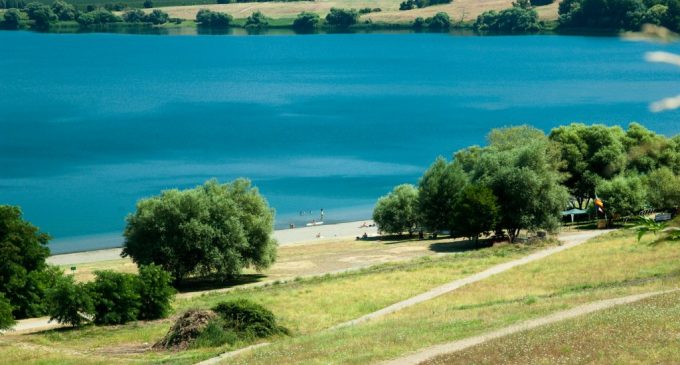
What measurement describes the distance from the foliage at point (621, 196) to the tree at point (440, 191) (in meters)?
9.93

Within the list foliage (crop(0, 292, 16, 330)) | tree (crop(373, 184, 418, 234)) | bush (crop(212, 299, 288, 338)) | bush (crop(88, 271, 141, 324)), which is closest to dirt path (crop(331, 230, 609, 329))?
bush (crop(212, 299, 288, 338))

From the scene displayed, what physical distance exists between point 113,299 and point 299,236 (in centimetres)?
4502

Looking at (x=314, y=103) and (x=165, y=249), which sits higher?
(x=314, y=103)

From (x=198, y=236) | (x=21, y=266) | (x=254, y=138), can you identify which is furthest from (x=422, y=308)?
(x=254, y=138)

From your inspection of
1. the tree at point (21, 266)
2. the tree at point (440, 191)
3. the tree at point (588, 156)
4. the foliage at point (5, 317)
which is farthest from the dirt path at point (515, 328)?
the tree at point (588, 156)

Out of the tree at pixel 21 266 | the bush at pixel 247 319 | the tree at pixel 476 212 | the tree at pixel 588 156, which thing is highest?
the tree at pixel 588 156

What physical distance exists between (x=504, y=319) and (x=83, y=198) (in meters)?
84.4

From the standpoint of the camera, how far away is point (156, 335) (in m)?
37.9

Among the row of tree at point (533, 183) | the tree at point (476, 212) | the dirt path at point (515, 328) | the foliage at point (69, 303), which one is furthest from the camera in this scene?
the row of tree at point (533, 183)

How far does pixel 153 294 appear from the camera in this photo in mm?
43406

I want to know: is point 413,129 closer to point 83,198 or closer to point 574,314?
point 83,198

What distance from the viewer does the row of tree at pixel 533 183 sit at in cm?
6650

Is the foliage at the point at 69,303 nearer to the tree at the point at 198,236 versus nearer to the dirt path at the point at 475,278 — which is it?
the dirt path at the point at 475,278

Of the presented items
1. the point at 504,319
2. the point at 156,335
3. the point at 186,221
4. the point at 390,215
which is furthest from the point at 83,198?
the point at 504,319
